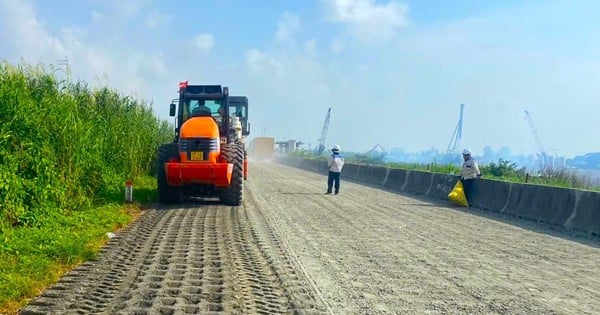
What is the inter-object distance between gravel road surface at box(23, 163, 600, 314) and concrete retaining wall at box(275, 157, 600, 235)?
90 centimetres

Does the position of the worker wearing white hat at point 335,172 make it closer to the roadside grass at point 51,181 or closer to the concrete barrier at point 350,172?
the roadside grass at point 51,181

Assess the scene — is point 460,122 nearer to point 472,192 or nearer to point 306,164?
point 306,164

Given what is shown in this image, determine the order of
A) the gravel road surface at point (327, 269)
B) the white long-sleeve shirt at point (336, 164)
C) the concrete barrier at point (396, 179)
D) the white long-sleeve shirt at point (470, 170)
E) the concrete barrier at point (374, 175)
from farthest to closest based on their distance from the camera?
the concrete barrier at point (374, 175), the concrete barrier at point (396, 179), the white long-sleeve shirt at point (336, 164), the white long-sleeve shirt at point (470, 170), the gravel road surface at point (327, 269)

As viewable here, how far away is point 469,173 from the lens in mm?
18438

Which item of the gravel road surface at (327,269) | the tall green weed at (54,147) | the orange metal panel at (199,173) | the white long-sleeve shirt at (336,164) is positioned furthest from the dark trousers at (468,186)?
the tall green weed at (54,147)

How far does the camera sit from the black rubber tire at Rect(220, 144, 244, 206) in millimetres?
14969

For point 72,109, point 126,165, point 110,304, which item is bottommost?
point 110,304

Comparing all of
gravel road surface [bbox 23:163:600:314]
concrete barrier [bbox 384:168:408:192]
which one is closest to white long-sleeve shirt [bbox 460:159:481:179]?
gravel road surface [bbox 23:163:600:314]

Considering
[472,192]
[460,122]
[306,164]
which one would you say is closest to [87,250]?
[472,192]

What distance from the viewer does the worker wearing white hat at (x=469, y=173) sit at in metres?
18.4

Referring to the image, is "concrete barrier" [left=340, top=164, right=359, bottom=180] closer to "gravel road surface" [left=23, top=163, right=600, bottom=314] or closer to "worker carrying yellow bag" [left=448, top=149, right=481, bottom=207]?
"worker carrying yellow bag" [left=448, top=149, right=481, bottom=207]

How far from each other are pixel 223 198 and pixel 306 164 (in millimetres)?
33593

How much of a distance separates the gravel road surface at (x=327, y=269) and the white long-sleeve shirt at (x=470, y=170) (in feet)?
15.3

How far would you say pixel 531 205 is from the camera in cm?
1527
